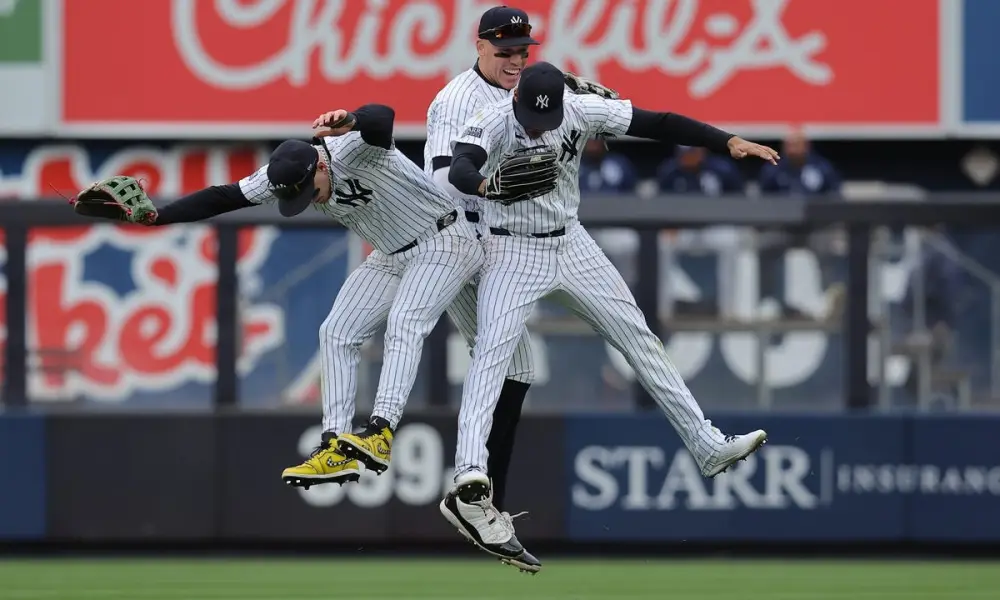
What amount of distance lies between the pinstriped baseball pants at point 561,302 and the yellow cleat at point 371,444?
0.94 feet

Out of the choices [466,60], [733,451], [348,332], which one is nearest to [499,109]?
[348,332]

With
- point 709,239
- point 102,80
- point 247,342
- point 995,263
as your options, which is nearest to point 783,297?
point 709,239

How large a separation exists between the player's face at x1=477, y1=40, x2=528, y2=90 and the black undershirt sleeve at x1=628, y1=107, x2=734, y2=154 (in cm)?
52

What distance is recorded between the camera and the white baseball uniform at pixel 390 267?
7.29 meters

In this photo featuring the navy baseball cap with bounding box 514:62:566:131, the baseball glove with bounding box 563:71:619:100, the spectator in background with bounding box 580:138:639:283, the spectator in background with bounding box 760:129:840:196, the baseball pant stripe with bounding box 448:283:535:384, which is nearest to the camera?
the navy baseball cap with bounding box 514:62:566:131

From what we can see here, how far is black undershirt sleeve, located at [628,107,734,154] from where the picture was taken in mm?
7203

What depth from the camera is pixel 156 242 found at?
33.8 feet

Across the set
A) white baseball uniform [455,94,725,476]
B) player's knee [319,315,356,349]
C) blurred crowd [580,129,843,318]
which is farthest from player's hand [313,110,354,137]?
blurred crowd [580,129,843,318]

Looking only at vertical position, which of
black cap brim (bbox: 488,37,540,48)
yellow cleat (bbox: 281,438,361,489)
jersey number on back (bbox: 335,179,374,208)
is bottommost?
yellow cleat (bbox: 281,438,361,489)

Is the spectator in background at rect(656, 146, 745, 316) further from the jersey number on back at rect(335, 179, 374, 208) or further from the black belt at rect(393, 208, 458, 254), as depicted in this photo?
the jersey number on back at rect(335, 179, 374, 208)

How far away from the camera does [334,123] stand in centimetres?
680

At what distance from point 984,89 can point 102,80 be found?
22.7 feet

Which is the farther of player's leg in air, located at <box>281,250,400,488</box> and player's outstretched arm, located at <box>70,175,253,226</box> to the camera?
player's leg in air, located at <box>281,250,400,488</box>

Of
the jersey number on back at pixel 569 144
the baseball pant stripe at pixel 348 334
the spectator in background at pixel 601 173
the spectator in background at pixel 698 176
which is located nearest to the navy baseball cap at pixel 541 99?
the jersey number on back at pixel 569 144
